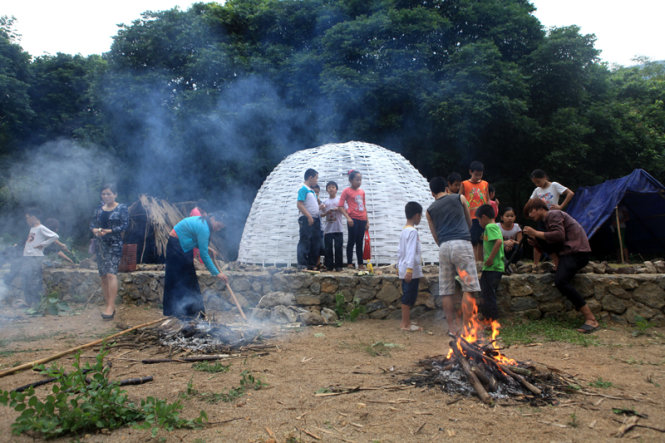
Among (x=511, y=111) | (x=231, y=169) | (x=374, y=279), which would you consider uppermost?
(x=511, y=111)

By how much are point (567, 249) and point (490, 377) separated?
3.00 metres

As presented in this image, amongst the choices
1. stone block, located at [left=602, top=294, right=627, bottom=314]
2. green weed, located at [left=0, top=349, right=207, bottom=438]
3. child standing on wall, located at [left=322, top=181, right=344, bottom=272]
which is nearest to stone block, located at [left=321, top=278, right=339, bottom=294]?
child standing on wall, located at [left=322, top=181, right=344, bottom=272]

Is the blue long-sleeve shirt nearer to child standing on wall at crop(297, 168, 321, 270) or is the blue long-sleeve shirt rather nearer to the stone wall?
the stone wall

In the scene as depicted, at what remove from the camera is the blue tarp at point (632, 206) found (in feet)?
34.5

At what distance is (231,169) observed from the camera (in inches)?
544

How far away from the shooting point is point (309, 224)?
7.73 metres

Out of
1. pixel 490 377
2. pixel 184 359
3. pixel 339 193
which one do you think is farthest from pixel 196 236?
pixel 339 193

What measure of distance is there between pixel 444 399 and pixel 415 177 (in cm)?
685

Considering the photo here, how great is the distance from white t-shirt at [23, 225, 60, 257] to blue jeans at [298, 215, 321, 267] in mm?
4403

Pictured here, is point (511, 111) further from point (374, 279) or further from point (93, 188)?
point (93, 188)

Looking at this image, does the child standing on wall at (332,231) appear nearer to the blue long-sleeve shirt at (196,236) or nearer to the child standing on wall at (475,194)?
the child standing on wall at (475,194)

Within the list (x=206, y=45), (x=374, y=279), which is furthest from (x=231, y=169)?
(x=374, y=279)

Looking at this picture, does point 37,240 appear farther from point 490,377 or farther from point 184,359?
point 490,377

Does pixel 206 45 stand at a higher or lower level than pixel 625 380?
higher
